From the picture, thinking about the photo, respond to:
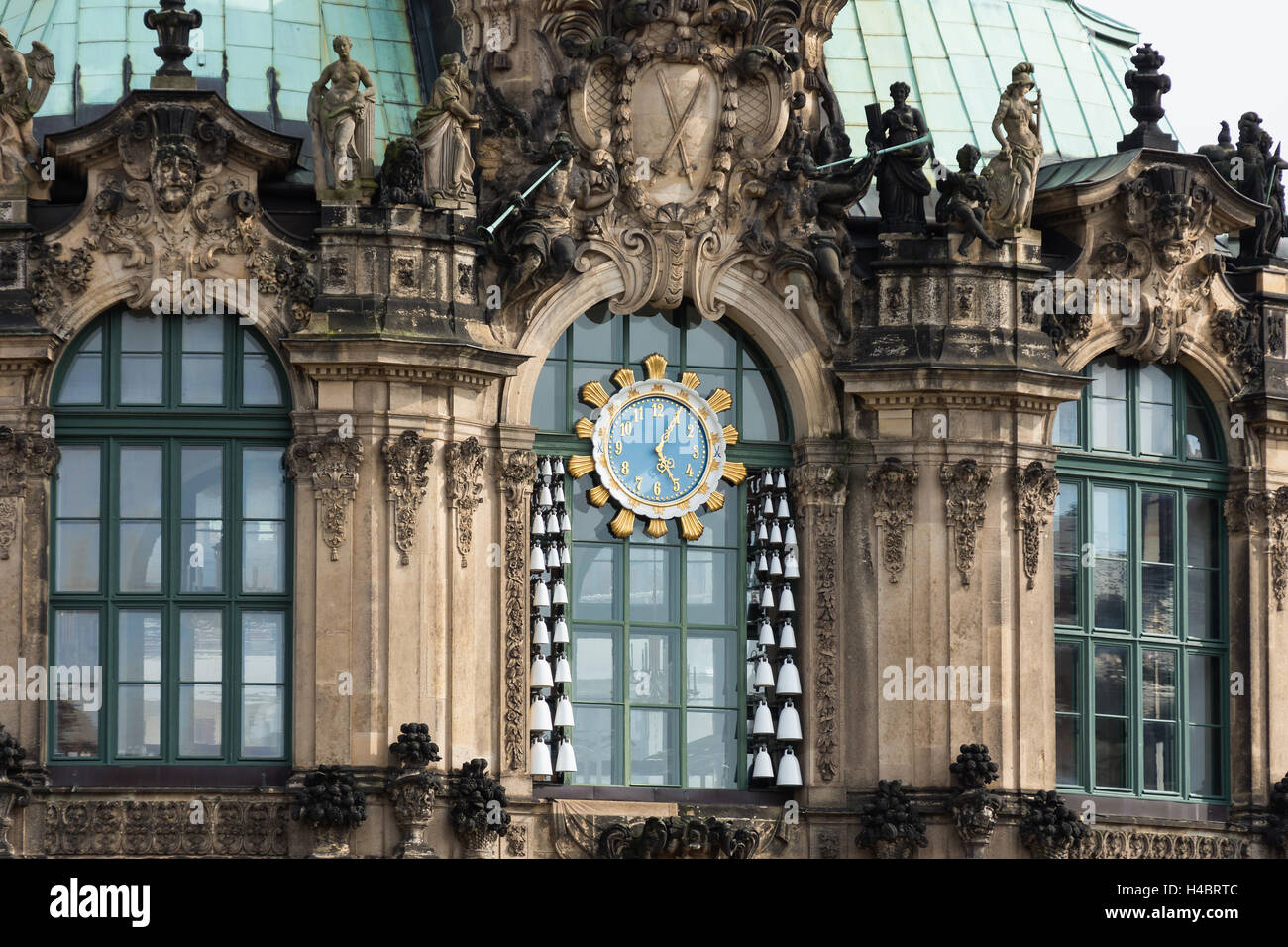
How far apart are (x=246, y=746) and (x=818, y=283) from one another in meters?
9.73

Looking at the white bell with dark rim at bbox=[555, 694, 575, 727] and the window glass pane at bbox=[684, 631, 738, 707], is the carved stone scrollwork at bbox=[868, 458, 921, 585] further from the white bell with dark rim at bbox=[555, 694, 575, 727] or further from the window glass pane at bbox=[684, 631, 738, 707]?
the white bell with dark rim at bbox=[555, 694, 575, 727]

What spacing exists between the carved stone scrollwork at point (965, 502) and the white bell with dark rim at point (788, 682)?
8.18 ft

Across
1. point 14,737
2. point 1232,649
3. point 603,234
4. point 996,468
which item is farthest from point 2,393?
point 1232,649

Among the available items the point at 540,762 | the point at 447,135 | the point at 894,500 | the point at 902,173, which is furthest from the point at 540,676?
the point at 902,173

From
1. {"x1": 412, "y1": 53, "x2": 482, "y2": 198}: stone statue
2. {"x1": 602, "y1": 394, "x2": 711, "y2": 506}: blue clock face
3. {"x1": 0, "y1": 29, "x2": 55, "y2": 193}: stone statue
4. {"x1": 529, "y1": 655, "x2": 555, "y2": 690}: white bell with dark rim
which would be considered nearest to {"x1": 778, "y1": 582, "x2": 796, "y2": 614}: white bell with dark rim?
{"x1": 602, "y1": 394, "x2": 711, "y2": 506}: blue clock face

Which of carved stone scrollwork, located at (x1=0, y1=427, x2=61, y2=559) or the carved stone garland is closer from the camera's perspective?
carved stone scrollwork, located at (x1=0, y1=427, x2=61, y2=559)

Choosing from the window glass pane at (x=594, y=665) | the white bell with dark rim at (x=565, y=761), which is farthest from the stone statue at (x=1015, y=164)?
the white bell with dark rim at (x=565, y=761)

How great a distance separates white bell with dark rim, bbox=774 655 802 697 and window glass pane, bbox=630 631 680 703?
1345mm

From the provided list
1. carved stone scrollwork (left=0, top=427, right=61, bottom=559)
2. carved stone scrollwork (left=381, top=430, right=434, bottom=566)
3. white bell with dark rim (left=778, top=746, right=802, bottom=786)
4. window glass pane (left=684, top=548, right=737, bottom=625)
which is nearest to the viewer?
carved stone scrollwork (left=0, top=427, right=61, bottom=559)

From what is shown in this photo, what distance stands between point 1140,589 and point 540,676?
8623 millimetres

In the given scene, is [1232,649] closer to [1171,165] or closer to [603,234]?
[1171,165]

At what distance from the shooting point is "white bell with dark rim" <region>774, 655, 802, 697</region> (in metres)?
56.1

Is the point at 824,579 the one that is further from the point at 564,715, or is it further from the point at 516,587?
the point at 516,587

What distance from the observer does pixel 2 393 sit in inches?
2142
